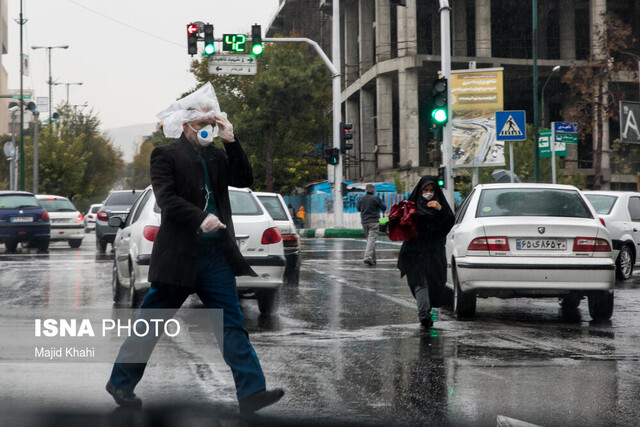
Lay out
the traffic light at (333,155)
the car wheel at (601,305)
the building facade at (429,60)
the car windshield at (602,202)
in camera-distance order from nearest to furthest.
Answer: the car wheel at (601,305) → the car windshield at (602,202) → the traffic light at (333,155) → the building facade at (429,60)

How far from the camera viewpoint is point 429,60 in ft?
170

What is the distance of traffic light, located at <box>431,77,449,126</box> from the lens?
20.5 m

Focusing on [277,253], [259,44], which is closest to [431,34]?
[259,44]

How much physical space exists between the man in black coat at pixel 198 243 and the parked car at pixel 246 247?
474 cm

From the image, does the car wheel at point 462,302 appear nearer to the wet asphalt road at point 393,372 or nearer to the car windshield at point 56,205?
the wet asphalt road at point 393,372

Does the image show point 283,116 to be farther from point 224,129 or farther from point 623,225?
point 224,129

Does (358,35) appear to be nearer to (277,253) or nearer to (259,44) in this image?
(259,44)

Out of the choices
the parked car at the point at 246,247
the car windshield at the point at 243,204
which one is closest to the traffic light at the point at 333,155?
the car windshield at the point at 243,204

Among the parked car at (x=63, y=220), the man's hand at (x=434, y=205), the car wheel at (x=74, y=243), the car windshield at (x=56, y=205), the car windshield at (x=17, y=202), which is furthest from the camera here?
the car wheel at (x=74, y=243)

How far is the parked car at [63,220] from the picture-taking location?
29391 millimetres

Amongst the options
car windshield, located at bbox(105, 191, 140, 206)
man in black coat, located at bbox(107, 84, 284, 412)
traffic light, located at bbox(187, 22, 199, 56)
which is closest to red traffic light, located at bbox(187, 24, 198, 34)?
traffic light, located at bbox(187, 22, 199, 56)

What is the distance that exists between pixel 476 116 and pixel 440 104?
17.0 ft

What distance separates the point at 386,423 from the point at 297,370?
73.8 inches

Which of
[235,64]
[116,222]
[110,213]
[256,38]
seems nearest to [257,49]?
[256,38]
